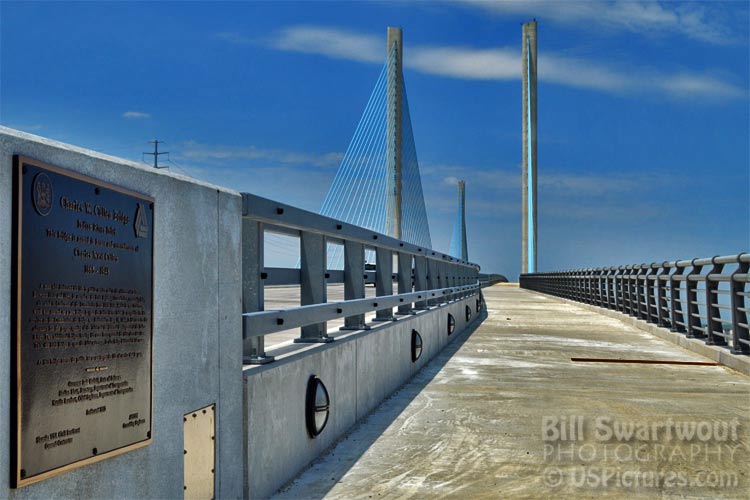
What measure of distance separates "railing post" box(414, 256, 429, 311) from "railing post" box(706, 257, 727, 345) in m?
4.44

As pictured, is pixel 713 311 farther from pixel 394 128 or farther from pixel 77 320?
pixel 394 128

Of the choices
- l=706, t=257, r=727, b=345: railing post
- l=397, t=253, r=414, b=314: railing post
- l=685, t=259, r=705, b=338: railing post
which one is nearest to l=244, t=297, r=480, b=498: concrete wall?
l=397, t=253, r=414, b=314: railing post

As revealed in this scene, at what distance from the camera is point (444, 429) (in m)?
6.84

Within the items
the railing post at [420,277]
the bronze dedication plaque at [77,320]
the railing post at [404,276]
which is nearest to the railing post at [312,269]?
the bronze dedication plaque at [77,320]

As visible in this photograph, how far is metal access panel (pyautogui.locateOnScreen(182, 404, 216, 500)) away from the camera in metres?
3.86

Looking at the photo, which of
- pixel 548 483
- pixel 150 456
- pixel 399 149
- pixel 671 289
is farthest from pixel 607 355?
pixel 399 149


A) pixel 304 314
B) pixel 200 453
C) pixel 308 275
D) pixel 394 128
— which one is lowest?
pixel 200 453

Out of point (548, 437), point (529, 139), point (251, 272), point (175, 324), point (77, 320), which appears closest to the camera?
point (77, 320)

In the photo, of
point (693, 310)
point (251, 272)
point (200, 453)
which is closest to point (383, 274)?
point (251, 272)

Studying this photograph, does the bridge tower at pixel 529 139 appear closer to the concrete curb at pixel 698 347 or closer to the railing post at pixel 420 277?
the concrete curb at pixel 698 347

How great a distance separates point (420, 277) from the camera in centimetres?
1187

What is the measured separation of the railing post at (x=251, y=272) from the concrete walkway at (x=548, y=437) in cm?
87

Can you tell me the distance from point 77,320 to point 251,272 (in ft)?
6.24

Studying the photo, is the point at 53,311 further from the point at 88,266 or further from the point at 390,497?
the point at 390,497
